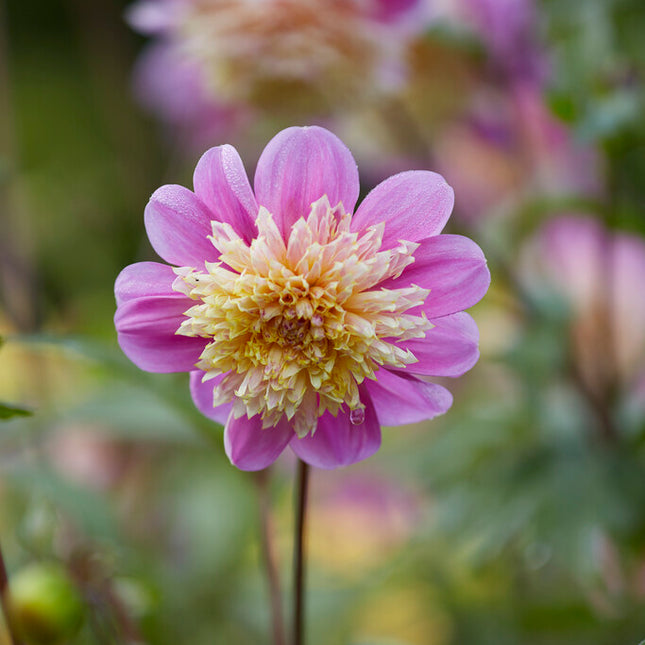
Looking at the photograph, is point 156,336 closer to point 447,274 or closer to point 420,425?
point 447,274

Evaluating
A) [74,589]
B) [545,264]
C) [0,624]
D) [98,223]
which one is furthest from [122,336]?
[98,223]

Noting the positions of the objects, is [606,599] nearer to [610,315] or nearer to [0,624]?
[610,315]

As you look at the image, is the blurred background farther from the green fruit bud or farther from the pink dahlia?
the pink dahlia

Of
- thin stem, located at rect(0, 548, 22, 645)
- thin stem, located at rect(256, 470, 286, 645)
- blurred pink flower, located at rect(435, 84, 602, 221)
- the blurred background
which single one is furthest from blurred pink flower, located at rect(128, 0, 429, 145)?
thin stem, located at rect(0, 548, 22, 645)

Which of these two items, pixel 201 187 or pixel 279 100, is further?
→ pixel 279 100

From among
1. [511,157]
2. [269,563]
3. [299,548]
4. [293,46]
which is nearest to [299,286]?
[299,548]
